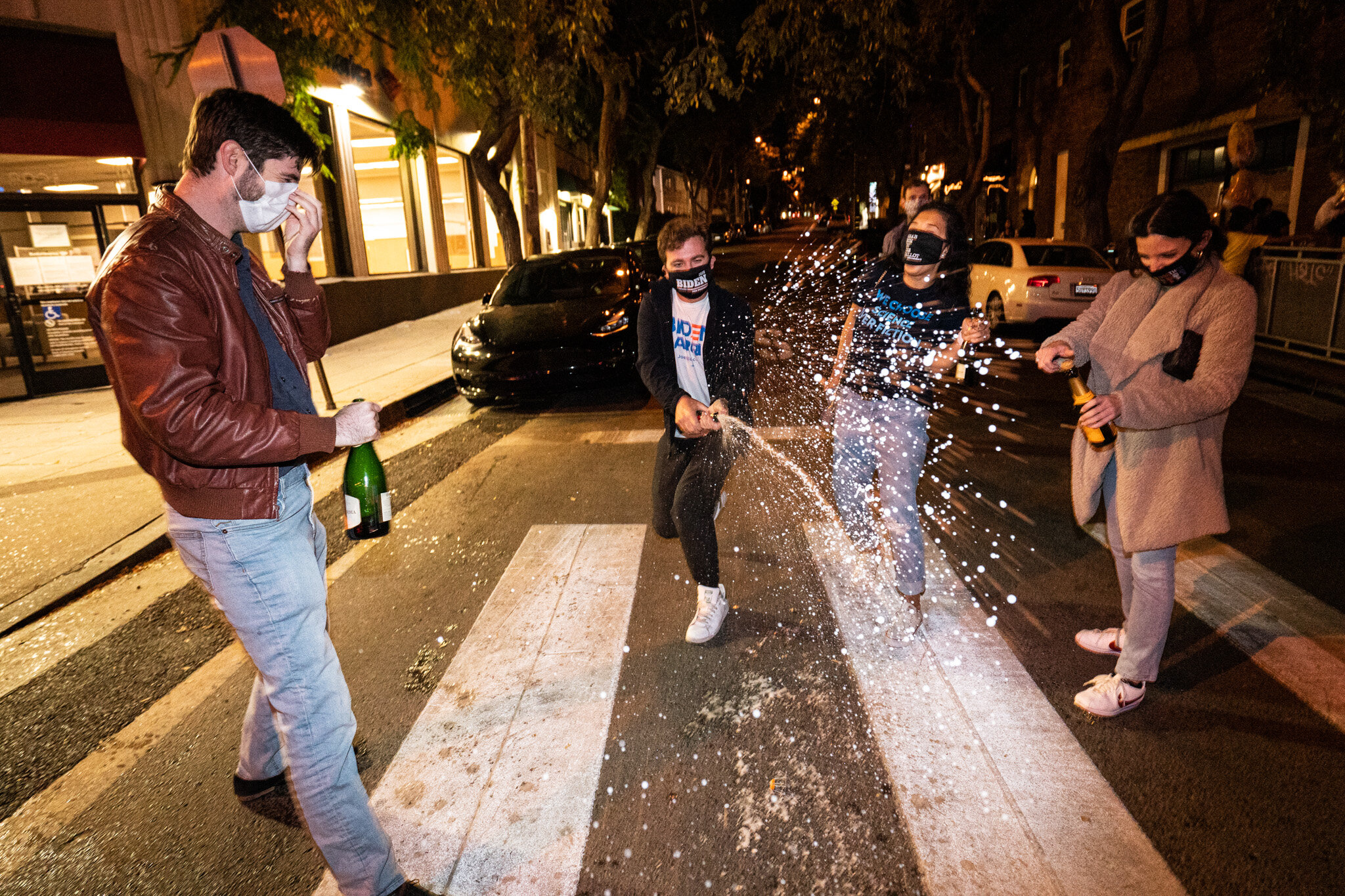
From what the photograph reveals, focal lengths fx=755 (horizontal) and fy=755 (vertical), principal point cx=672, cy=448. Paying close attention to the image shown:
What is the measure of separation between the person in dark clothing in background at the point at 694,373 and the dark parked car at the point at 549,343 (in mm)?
4864

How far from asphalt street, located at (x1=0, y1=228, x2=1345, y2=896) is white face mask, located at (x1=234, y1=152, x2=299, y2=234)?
202 cm

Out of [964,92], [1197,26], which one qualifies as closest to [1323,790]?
[1197,26]

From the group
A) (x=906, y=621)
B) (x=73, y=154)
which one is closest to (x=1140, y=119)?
(x=906, y=621)

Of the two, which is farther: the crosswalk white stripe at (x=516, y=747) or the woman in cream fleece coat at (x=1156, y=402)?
the woman in cream fleece coat at (x=1156, y=402)

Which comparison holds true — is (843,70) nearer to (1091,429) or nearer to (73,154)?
(73,154)

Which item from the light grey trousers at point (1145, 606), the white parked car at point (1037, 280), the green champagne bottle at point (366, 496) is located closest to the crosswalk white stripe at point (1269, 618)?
the light grey trousers at point (1145, 606)

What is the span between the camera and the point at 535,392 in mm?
8812

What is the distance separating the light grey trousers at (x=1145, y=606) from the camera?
2.97 meters

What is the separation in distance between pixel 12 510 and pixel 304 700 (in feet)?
18.5

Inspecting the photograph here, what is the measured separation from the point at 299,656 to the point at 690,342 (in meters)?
2.19

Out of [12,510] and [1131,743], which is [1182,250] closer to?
[1131,743]

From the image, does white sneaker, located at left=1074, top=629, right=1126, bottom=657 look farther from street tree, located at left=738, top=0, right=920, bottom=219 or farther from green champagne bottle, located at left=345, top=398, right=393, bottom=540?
street tree, located at left=738, top=0, right=920, bottom=219

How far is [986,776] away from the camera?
2740 mm

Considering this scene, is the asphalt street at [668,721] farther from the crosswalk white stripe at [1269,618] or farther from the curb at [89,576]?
the curb at [89,576]
